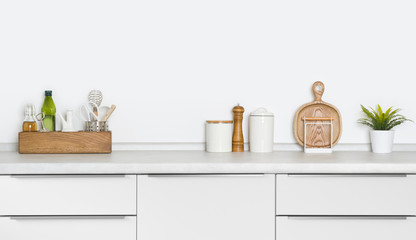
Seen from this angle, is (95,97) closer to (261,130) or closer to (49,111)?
(49,111)

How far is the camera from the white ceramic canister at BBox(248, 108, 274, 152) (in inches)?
82.2

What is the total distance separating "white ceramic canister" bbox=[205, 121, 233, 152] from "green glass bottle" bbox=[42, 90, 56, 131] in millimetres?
805

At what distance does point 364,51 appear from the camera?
225 centimetres

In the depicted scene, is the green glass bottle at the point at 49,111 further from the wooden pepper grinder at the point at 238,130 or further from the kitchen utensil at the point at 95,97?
the wooden pepper grinder at the point at 238,130
